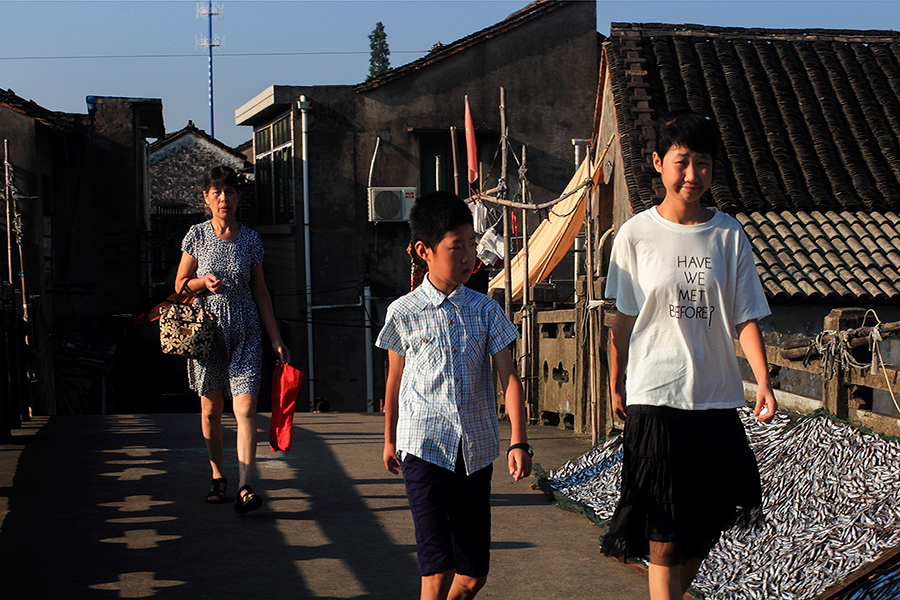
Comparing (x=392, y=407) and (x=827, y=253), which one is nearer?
(x=392, y=407)

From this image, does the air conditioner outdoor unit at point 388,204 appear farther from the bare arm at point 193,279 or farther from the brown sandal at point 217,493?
the brown sandal at point 217,493

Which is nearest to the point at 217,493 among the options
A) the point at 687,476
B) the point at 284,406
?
the point at 284,406

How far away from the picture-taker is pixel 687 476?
342 cm

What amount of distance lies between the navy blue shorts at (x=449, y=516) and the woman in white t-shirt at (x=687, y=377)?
550mm

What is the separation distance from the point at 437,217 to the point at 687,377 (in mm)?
1056

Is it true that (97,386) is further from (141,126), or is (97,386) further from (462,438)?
(462,438)

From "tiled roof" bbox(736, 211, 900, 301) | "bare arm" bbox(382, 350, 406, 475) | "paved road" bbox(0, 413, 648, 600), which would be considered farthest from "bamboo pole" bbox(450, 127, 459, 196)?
"bare arm" bbox(382, 350, 406, 475)

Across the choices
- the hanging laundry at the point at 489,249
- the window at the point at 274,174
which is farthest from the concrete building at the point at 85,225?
the hanging laundry at the point at 489,249

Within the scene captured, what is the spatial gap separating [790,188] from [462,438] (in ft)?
35.0

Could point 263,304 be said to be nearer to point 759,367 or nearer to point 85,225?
point 759,367

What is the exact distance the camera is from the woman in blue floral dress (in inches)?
228

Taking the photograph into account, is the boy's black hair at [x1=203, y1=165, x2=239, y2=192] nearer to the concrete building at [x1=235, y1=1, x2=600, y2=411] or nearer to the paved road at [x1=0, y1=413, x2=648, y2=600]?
the paved road at [x1=0, y1=413, x2=648, y2=600]

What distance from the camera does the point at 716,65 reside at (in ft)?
48.3

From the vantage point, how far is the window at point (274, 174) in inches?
899
